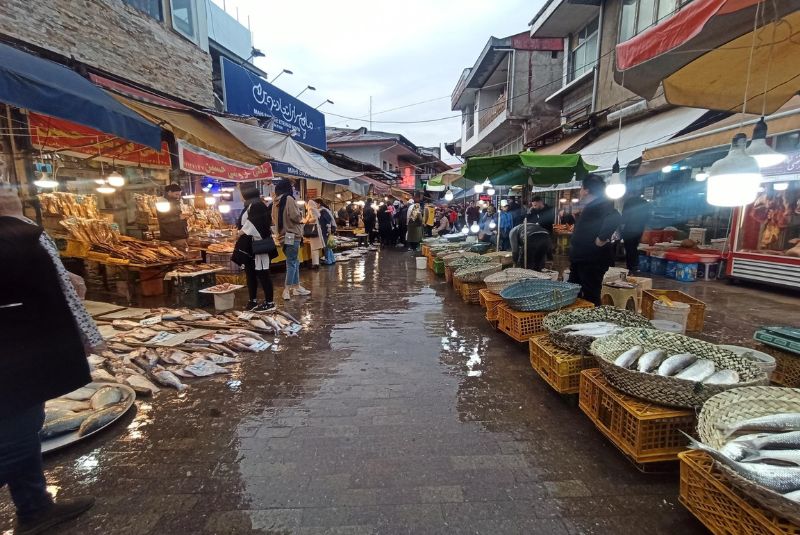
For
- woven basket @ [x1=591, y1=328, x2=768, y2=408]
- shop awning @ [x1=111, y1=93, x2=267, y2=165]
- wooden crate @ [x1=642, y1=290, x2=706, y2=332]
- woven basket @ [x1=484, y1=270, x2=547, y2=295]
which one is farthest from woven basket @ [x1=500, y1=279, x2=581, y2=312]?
shop awning @ [x1=111, y1=93, x2=267, y2=165]

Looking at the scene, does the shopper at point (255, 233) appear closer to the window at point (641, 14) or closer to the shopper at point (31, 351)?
the shopper at point (31, 351)

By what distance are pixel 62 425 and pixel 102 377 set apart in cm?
102

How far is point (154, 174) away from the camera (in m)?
10.3

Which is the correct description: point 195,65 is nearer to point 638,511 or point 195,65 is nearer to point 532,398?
point 532,398

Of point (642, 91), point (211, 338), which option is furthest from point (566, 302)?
point (211, 338)

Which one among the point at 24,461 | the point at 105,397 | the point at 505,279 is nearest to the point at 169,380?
the point at 105,397

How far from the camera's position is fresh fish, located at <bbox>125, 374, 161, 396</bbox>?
3770 mm

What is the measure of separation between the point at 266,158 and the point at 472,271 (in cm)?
506

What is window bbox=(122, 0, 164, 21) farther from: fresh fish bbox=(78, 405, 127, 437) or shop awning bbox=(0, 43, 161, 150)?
fresh fish bbox=(78, 405, 127, 437)

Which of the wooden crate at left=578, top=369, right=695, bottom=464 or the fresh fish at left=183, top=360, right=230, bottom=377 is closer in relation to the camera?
the wooden crate at left=578, top=369, right=695, bottom=464

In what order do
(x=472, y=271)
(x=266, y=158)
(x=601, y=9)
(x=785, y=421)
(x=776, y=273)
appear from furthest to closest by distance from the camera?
(x=601, y=9) → (x=266, y=158) → (x=776, y=273) → (x=472, y=271) → (x=785, y=421)

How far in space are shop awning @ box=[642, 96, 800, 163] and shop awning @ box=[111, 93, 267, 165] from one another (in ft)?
27.0

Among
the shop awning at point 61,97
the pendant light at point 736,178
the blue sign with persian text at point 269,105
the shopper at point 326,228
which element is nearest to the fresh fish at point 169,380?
the shop awning at point 61,97

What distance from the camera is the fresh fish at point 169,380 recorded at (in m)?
3.93
